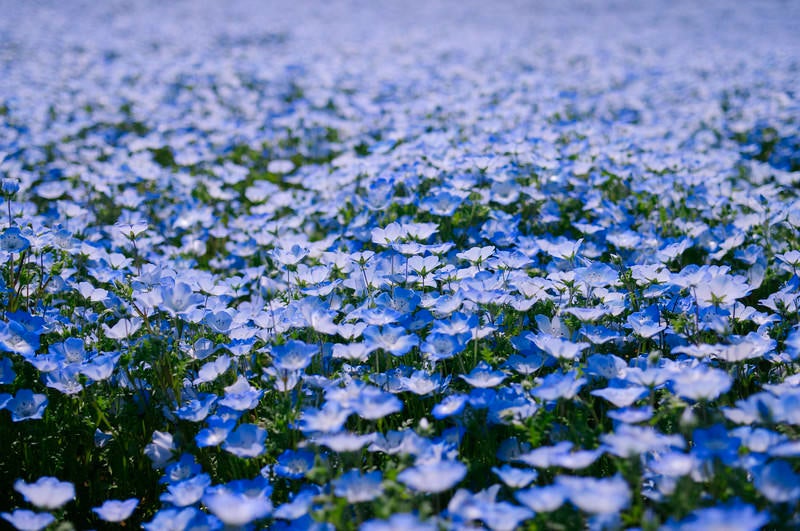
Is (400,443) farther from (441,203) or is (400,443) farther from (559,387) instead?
(441,203)

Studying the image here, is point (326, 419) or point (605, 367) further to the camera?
point (605, 367)

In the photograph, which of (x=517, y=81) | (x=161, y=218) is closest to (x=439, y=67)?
(x=517, y=81)

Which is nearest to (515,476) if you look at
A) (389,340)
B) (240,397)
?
(389,340)

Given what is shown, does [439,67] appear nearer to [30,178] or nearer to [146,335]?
[30,178]

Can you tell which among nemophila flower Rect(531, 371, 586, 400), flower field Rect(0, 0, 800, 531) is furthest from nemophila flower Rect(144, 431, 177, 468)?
nemophila flower Rect(531, 371, 586, 400)

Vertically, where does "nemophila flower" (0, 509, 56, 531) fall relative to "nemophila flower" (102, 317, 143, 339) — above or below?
below

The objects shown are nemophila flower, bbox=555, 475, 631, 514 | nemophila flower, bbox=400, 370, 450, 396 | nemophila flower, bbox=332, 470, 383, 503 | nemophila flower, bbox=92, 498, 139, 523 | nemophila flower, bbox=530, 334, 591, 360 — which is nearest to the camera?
nemophila flower, bbox=555, 475, 631, 514

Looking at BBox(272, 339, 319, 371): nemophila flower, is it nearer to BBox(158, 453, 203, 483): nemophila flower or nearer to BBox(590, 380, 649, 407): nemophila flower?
BBox(158, 453, 203, 483): nemophila flower
